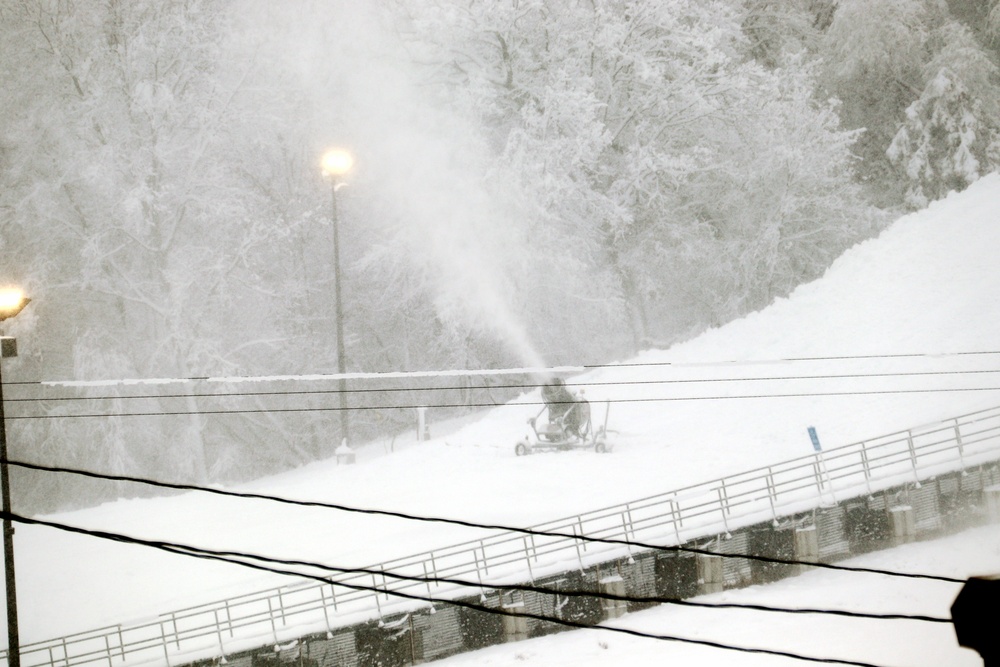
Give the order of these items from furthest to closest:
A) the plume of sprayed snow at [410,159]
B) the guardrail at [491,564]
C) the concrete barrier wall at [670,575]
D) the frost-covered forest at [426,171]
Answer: the plume of sprayed snow at [410,159]
the frost-covered forest at [426,171]
the concrete barrier wall at [670,575]
the guardrail at [491,564]

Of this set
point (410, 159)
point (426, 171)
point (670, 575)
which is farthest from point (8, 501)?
point (410, 159)

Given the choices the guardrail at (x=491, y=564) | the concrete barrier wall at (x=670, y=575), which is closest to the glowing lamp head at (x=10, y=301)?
the guardrail at (x=491, y=564)

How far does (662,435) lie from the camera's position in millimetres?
24469

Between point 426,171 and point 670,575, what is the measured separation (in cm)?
→ 1938

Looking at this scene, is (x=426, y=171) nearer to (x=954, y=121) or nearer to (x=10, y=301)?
(x=954, y=121)

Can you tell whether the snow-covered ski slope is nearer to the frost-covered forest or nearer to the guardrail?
the guardrail

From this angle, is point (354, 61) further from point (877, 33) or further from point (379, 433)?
point (877, 33)

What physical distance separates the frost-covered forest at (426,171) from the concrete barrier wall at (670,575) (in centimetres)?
1250

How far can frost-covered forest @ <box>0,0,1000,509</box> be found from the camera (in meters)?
31.4

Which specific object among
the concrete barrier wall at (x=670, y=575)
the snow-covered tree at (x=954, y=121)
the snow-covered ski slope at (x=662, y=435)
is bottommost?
the concrete barrier wall at (x=670, y=575)

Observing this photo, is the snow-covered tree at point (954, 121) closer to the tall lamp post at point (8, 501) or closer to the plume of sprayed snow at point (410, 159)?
the plume of sprayed snow at point (410, 159)

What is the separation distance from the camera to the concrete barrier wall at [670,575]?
17.1 m

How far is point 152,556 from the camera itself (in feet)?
71.1

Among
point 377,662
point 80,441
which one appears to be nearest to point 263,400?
point 80,441
